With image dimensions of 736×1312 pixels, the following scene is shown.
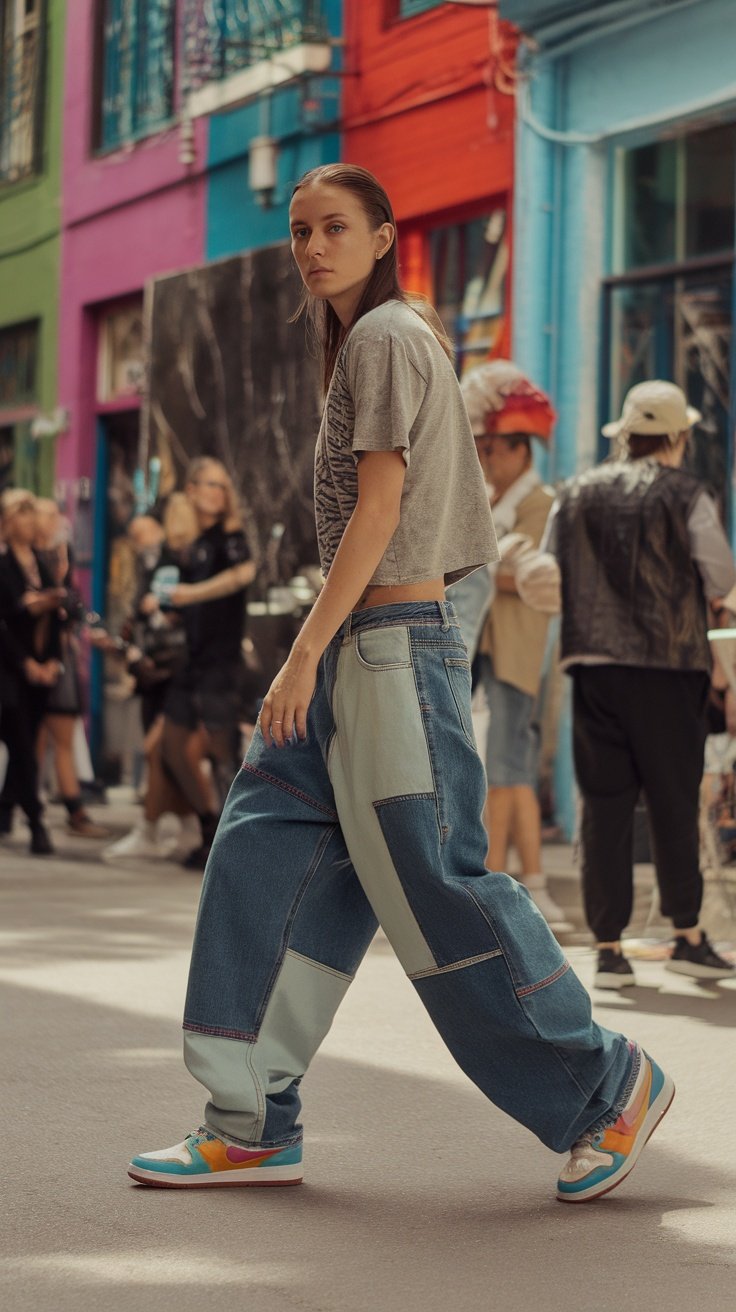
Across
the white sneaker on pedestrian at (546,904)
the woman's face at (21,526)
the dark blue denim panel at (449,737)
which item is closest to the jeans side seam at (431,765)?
the dark blue denim panel at (449,737)

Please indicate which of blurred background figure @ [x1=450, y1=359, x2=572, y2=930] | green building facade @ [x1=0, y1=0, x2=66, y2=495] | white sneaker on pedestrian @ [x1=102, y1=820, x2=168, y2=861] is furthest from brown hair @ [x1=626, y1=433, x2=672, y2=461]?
green building facade @ [x1=0, y1=0, x2=66, y2=495]

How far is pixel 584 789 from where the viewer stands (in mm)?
7242

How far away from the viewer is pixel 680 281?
1189 cm

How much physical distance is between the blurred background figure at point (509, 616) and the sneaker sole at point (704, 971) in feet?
4.31

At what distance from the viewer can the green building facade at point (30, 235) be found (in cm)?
1923

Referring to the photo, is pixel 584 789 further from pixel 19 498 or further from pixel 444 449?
pixel 19 498

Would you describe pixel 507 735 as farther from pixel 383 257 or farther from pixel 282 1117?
pixel 383 257

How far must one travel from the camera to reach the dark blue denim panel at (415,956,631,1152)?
4145 mm

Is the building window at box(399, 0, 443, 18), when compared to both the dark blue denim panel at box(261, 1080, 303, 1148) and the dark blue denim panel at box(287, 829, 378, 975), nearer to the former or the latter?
the dark blue denim panel at box(287, 829, 378, 975)

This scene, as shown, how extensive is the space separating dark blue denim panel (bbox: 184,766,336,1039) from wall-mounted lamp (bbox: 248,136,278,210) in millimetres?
11638

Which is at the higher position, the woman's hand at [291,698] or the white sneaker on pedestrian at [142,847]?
the woman's hand at [291,698]

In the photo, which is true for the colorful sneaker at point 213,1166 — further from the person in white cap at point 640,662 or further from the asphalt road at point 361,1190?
the person in white cap at point 640,662

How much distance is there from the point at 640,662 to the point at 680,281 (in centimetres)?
531

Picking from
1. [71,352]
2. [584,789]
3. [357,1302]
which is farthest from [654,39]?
[357,1302]
